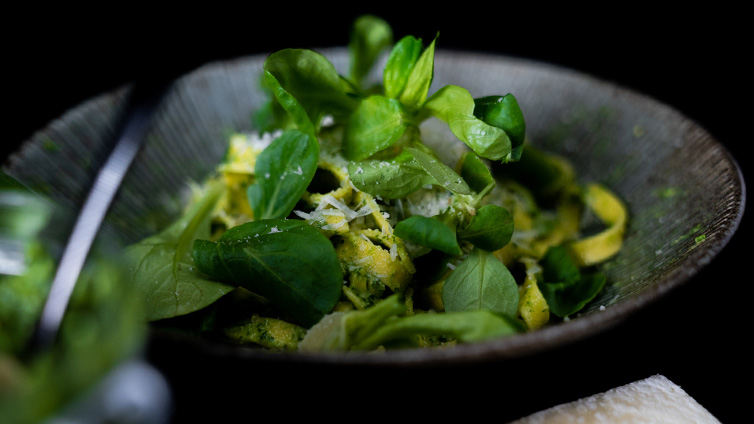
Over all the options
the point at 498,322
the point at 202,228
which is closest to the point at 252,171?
the point at 202,228

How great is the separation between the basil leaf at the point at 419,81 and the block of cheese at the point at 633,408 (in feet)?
2.29

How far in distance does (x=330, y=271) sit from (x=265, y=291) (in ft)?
0.46

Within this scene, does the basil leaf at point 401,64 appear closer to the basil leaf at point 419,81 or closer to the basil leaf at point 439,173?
the basil leaf at point 419,81

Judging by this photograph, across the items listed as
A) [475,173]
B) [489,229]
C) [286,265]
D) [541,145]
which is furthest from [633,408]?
[541,145]

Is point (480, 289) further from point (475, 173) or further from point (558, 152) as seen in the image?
point (558, 152)

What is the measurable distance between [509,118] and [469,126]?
82mm

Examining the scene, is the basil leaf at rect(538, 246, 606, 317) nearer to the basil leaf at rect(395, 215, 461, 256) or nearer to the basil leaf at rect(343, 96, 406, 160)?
the basil leaf at rect(395, 215, 461, 256)

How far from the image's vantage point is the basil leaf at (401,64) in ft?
4.39

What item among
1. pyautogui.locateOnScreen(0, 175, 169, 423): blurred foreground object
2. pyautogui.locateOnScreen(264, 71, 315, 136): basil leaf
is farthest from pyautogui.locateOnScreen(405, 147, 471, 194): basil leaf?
pyautogui.locateOnScreen(0, 175, 169, 423): blurred foreground object

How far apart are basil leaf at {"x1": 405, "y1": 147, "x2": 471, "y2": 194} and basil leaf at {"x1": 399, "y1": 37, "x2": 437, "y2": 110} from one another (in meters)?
0.13

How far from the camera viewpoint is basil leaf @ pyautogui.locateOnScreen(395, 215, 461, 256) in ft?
3.86

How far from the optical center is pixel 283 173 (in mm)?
1317

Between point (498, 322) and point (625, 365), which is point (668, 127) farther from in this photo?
point (498, 322)

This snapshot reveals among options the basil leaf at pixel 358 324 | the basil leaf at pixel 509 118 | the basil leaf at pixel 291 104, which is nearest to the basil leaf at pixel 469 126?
the basil leaf at pixel 509 118
